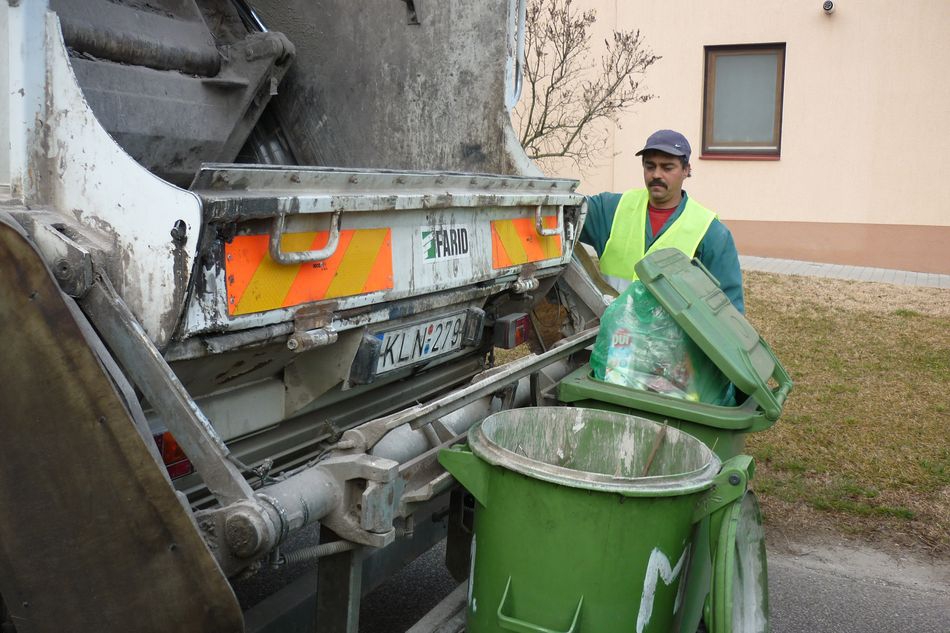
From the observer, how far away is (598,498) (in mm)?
2115

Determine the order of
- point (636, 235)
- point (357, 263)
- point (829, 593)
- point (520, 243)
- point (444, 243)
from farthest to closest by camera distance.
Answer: point (636, 235), point (829, 593), point (520, 243), point (444, 243), point (357, 263)

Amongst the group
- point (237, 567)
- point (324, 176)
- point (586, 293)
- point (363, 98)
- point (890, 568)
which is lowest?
point (890, 568)

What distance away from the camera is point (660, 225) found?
392cm

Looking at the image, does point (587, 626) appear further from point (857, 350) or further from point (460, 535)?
point (857, 350)

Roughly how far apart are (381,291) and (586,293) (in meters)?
1.34

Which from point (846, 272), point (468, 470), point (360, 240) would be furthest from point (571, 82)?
point (468, 470)

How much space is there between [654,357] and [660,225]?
108 centimetres

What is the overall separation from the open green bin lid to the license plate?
23.9 inches

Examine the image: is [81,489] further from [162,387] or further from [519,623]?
[519,623]

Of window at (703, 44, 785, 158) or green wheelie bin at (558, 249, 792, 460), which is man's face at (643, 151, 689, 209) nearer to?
green wheelie bin at (558, 249, 792, 460)

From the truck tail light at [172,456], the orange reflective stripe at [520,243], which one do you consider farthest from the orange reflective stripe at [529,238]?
the truck tail light at [172,456]

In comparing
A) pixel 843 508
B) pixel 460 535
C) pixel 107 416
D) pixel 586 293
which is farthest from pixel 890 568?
pixel 107 416

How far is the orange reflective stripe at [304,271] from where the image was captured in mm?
1935

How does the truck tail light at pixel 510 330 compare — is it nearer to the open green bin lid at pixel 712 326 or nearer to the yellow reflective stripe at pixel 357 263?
the open green bin lid at pixel 712 326
